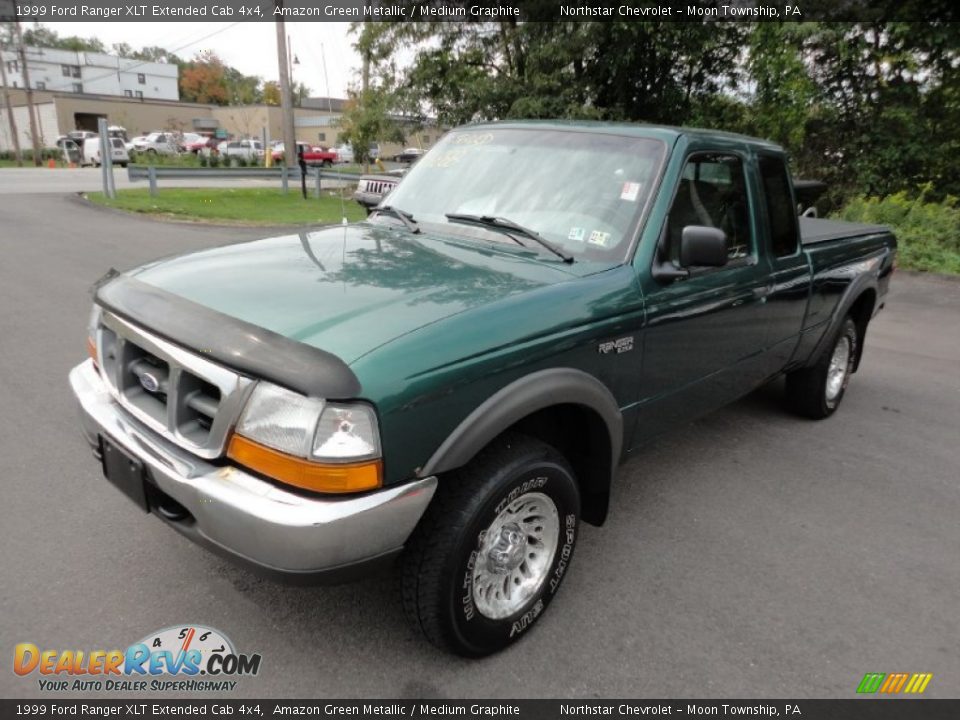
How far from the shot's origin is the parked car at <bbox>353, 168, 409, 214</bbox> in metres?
4.22

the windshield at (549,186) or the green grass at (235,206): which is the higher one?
the windshield at (549,186)

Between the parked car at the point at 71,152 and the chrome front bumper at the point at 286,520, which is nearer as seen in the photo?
the chrome front bumper at the point at 286,520

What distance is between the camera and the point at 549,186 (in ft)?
10.7

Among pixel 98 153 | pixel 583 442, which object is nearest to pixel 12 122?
pixel 98 153

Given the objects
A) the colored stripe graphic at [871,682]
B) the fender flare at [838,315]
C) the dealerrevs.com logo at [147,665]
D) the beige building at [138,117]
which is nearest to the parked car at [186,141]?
the beige building at [138,117]

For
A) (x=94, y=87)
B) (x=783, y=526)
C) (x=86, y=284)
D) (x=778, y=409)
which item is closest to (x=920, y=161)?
(x=778, y=409)

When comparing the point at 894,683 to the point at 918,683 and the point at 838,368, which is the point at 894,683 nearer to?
the point at 918,683

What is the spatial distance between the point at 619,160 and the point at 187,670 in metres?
2.73

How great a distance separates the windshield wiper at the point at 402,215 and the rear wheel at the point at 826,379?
2975 millimetres

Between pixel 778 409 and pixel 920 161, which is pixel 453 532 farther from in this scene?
pixel 920 161

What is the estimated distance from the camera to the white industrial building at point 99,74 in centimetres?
7894

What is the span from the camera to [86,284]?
8.12m

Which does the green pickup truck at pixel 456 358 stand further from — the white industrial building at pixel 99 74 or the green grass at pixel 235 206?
the white industrial building at pixel 99 74
